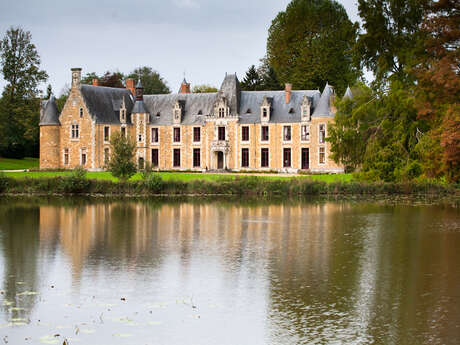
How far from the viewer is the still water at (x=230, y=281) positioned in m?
8.88

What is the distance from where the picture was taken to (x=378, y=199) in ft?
94.5

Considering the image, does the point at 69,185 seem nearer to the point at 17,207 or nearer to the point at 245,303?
the point at 17,207

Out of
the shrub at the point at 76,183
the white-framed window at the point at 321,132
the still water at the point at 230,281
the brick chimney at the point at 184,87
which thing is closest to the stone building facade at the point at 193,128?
the white-framed window at the point at 321,132

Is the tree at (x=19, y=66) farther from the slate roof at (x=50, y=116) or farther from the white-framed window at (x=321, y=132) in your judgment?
the white-framed window at (x=321, y=132)

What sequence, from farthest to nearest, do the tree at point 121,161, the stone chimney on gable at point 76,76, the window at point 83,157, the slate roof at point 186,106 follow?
the slate roof at point 186,106, the window at point 83,157, the stone chimney on gable at point 76,76, the tree at point 121,161

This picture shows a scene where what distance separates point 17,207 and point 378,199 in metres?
14.7

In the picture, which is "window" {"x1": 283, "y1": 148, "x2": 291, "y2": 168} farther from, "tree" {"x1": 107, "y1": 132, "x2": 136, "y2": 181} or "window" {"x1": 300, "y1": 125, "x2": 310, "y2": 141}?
"tree" {"x1": 107, "y1": 132, "x2": 136, "y2": 181}

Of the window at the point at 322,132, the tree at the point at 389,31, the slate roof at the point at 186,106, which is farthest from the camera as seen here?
the slate roof at the point at 186,106

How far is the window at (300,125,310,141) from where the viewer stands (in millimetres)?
47906

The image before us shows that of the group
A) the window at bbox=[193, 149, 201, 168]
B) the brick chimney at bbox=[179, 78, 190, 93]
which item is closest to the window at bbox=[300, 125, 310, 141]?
the window at bbox=[193, 149, 201, 168]

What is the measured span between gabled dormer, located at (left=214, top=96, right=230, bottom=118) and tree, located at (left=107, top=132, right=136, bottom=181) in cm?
1663

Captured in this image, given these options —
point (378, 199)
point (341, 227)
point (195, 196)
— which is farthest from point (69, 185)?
point (341, 227)

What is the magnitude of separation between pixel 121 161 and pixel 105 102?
1942cm

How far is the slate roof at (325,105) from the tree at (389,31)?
17.9m
